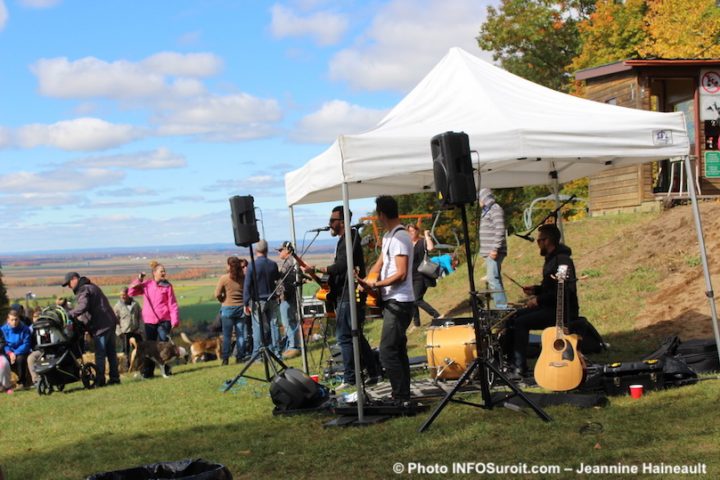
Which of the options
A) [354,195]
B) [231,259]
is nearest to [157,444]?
[354,195]

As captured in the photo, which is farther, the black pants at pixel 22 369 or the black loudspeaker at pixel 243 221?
the black pants at pixel 22 369

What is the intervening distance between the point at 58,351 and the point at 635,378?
28.2 ft

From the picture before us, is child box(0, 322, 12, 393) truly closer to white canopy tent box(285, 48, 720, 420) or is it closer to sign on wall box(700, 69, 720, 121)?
white canopy tent box(285, 48, 720, 420)

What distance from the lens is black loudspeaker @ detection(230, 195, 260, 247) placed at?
10070mm

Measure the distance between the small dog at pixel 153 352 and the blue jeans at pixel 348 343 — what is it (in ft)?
17.0

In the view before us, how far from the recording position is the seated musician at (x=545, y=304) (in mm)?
9070

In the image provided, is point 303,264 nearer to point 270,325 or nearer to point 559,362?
point 559,362

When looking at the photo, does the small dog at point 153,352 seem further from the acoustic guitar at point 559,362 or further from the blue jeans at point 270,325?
the acoustic guitar at point 559,362

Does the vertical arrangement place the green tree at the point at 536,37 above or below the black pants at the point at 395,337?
above

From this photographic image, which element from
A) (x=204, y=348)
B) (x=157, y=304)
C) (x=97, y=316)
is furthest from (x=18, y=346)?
(x=204, y=348)

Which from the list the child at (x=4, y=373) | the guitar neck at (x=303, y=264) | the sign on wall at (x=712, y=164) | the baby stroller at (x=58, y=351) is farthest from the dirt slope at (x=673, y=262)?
the child at (x=4, y=373)

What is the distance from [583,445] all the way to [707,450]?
800 millimetres

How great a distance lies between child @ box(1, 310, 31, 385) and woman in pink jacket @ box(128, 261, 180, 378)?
5.99 feet

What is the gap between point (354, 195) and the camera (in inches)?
472
